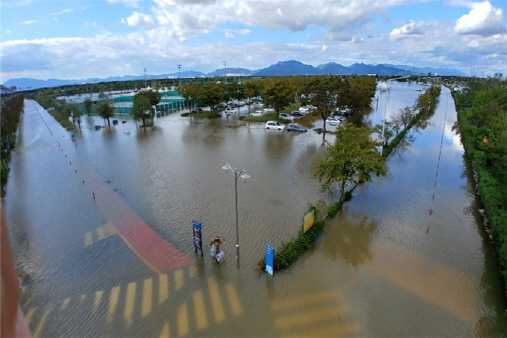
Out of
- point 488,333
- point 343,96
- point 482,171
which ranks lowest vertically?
point 488,333

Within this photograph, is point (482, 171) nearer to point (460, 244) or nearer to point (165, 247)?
point (460, 244)

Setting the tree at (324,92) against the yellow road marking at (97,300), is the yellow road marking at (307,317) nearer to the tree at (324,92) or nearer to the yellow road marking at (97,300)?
the yellow road marking at (97,300)

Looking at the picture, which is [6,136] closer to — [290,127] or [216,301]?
[216,301]

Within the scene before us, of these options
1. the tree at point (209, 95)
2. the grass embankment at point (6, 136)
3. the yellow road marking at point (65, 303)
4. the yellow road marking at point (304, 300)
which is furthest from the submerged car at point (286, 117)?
the yellow road marking at point (65, 303)

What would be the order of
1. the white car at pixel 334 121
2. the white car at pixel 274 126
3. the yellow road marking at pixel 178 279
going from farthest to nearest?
the white car at pixel 334 121
the white car at pixel 274 126
the yellow road marking at pixel 178 279

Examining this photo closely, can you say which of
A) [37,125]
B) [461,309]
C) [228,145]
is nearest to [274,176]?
[228,145]

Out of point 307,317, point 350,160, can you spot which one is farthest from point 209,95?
point 307,317
